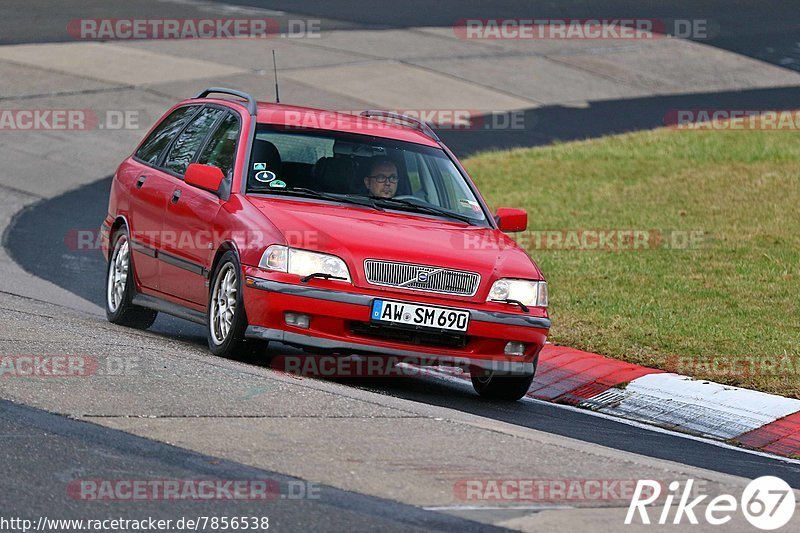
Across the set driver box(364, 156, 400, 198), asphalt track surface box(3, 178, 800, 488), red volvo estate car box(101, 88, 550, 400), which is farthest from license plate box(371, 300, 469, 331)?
driver box(364, 156, 400, 198)

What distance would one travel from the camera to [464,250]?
9.00 metres

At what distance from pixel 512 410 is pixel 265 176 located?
2200 mm

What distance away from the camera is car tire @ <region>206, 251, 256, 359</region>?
883cm

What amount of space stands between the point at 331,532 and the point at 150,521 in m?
0.68

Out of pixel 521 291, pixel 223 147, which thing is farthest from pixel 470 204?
pixel 223 147

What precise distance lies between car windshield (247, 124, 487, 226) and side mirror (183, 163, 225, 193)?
9.1 inches

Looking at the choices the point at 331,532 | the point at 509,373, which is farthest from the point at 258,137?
the point at 331,532

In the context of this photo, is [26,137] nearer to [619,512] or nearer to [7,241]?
[7,241]

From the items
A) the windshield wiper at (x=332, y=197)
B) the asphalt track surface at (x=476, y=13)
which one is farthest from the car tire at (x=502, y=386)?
the asphalt track surface at (x=476, y=13)

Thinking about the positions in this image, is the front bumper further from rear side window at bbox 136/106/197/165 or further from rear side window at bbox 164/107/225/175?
rear side window at bbox 136/106/197/165

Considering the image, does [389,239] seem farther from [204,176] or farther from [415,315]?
[204,176]

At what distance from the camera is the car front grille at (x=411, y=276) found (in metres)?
8.64

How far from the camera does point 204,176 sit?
938 centimetres

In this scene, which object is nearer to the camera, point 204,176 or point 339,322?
point 339,322
